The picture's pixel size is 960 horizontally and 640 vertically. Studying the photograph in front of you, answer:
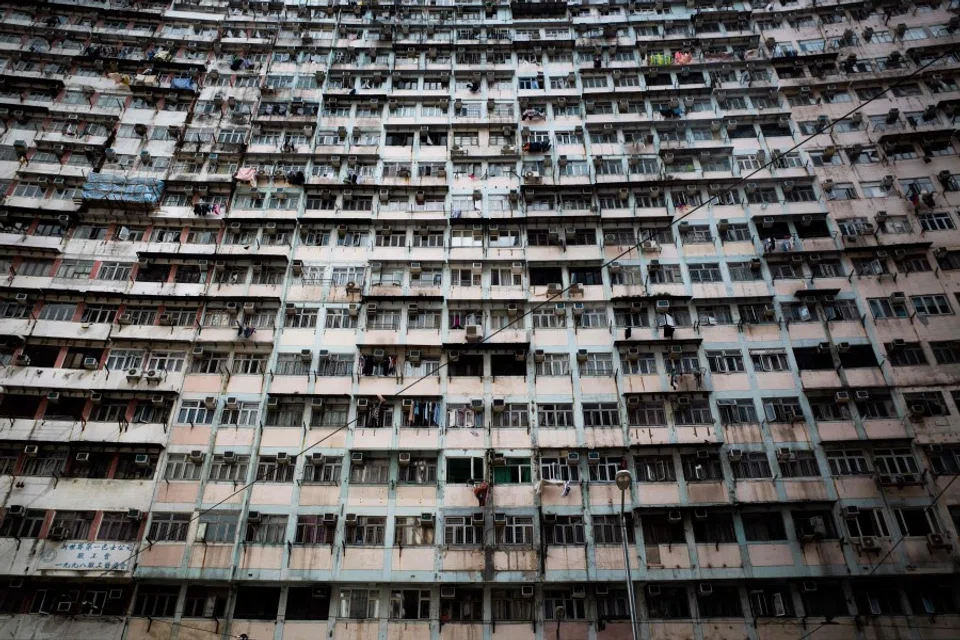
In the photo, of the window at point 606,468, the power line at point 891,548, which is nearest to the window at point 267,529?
the window at point 606,468

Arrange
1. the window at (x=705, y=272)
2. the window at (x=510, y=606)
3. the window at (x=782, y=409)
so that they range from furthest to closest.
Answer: the window at (x=705, y=272)
the window at (x=782, y=409)
the window at (x=510, y=606)

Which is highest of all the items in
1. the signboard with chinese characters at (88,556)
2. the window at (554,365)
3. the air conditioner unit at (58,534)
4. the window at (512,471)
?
the window at (554,365)

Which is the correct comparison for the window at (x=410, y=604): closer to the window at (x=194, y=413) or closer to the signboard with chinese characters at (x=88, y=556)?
the signboard with chinese characters at (x=88, y=556)

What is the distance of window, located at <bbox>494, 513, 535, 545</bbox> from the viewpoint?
2264 cm

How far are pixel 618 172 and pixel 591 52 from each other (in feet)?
27.9

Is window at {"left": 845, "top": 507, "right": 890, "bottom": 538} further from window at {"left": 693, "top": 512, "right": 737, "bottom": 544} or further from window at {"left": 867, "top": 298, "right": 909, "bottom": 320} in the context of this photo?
window at {"left": 867, "top": 298, "right": 909, "bottom": 320}

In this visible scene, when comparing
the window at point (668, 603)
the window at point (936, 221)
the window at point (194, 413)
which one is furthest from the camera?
the window at point (936, 221)

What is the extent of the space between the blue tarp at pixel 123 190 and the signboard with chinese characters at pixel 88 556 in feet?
50.2

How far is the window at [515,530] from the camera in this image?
22641 millimetres

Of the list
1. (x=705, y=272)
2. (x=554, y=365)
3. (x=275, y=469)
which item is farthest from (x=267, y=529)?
(x=705, y=272)

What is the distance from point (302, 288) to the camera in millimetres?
27328

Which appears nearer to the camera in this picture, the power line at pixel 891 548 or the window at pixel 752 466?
the power line at pixel 891 548

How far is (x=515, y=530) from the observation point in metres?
22.8

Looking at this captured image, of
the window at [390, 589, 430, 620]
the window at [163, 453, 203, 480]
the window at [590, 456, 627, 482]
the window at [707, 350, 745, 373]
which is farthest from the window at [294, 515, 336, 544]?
the window at [707, 350, 745, 373]
